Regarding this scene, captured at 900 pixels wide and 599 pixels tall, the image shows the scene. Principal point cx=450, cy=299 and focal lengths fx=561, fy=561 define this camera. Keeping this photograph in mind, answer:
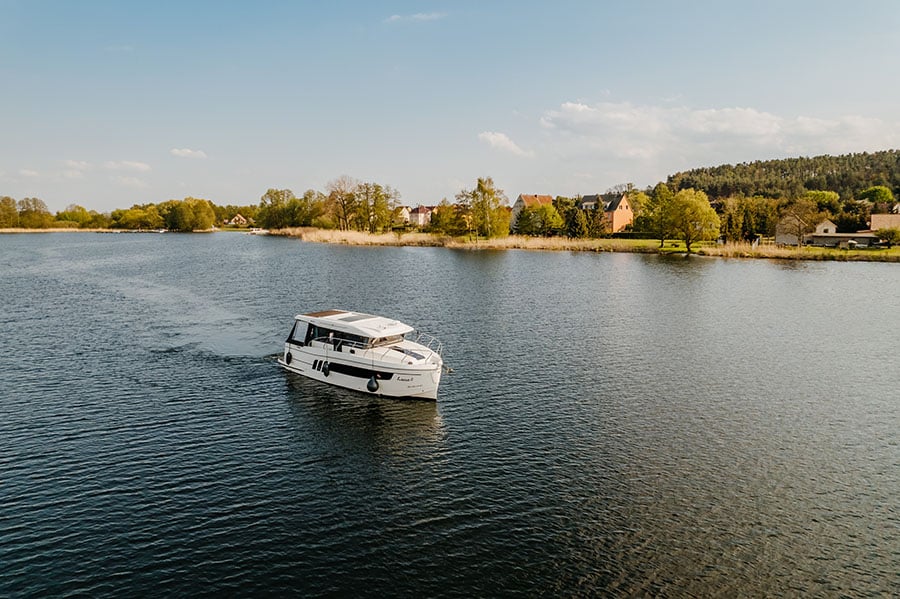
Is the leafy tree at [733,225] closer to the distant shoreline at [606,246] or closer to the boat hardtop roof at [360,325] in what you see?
the distant shoreline at [606,246]

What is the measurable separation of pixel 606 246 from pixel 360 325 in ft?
394

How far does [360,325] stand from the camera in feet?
131

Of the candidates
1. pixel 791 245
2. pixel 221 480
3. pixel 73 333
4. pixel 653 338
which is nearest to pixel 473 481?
pixel 221 480

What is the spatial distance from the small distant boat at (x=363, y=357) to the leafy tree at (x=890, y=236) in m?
139

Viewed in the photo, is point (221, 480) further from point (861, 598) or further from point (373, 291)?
point (373, 291)

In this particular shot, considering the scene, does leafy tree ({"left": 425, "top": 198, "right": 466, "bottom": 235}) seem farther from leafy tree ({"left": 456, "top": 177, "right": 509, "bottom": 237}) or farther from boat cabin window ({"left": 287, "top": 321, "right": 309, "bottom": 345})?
boat cabin window ({"left": 287, "top": 321, "right": 309, "bottom": 345})

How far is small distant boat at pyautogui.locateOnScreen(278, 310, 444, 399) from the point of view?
36281 millimetres

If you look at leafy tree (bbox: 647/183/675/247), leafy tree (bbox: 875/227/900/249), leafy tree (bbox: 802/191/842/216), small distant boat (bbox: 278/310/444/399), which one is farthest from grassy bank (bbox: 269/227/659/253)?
small distant boat (bbox: 278/310/444/399)

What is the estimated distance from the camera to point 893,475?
27.5 m

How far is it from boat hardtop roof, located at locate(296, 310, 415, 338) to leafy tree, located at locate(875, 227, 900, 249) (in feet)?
459

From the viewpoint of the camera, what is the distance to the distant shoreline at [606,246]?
122312mm

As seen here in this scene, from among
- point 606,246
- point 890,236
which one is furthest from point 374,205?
point 890,236

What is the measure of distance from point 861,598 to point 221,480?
84.0 feet

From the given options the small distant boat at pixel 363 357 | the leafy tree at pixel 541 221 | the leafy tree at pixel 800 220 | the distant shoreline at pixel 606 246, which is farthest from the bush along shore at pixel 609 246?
the small distant boat at pixel 363 357
